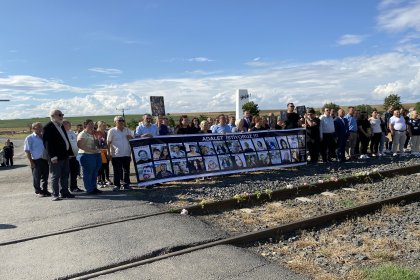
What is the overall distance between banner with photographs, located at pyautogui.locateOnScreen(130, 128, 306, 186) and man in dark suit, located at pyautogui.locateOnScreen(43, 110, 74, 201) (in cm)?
191

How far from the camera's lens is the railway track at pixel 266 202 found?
541 cm

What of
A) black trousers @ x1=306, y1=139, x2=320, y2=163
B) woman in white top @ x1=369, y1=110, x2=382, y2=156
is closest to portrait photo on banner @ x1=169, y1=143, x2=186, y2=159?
black trousers @ x1=306, y1=139, x2=320, y2=163

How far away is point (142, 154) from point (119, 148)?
0.68 metres

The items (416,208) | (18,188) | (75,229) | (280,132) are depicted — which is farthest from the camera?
(280,132)

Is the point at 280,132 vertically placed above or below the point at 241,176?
above

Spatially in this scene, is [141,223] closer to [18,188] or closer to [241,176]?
[241,176]

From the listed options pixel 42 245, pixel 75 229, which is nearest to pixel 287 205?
pixel 75 229

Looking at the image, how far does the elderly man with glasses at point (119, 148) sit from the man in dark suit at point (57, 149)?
1296 mm

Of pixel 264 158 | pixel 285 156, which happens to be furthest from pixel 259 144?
pixel 285 156

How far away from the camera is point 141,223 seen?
22.9 feet

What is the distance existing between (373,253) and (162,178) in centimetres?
643

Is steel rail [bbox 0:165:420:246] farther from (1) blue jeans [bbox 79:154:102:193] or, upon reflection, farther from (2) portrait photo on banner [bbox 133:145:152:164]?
(2) portrait photo on banner [bbox 133:145:152:164]

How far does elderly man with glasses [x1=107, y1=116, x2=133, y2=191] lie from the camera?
1030cm

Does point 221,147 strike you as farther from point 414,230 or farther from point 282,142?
point 414,230
